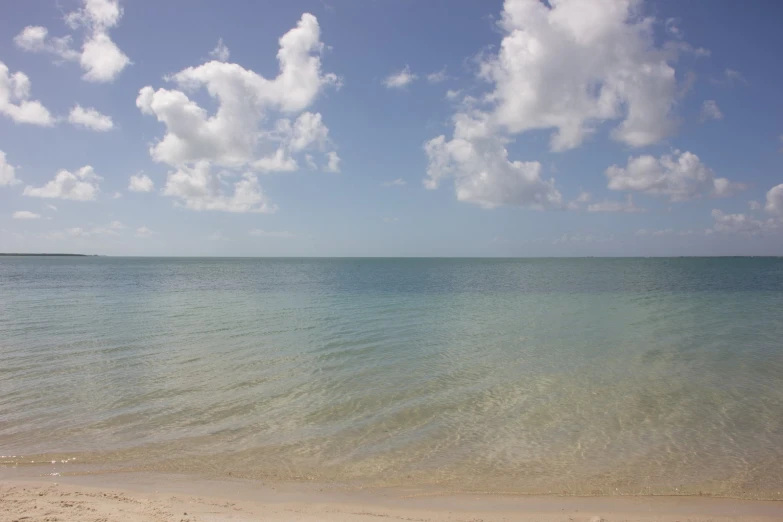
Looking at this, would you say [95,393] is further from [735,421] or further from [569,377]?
[735,421]

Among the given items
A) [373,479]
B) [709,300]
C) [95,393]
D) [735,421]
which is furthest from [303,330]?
[709,300]

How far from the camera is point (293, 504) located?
6.92 m

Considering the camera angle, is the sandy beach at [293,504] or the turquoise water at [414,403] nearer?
the sandy beach at [293,504]

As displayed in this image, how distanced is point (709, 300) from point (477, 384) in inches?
1238

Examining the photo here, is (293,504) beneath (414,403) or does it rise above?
beneath

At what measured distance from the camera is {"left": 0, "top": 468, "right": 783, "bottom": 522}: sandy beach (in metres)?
6.42

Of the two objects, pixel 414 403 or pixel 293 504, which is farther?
pixel 414 403

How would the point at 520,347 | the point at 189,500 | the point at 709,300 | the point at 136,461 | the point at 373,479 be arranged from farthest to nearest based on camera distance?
the point at 709,300 < the point at 520,347 < the point at 136,461 < the point at 373,479 < the point at 189,500

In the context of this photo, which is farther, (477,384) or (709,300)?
(709,300)

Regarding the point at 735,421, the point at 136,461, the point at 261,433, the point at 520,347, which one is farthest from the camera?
the point at 520,347

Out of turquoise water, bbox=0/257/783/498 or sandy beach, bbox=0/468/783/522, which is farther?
turquoise water, bbox=0/257/783/498

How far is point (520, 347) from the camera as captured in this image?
58.7 ft

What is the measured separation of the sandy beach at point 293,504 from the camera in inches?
253

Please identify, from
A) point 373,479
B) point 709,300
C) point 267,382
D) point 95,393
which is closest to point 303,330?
point 267,382
